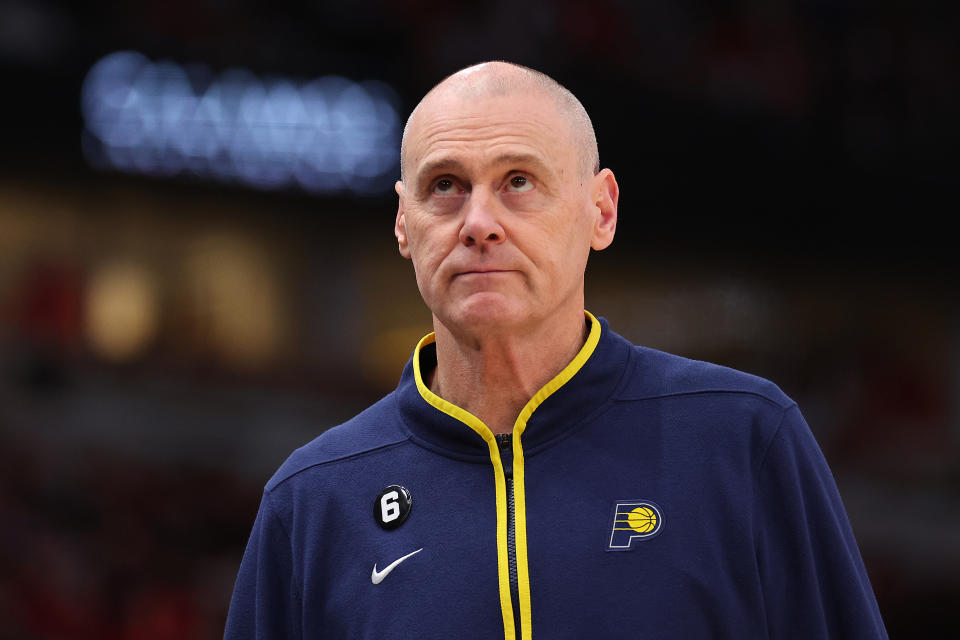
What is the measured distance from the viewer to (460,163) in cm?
191

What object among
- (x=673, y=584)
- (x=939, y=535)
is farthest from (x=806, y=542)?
(x=939, y=535)

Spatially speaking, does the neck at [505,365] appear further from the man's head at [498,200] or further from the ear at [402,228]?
the ear at [402,228]

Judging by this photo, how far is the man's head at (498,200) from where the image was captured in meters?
1.88

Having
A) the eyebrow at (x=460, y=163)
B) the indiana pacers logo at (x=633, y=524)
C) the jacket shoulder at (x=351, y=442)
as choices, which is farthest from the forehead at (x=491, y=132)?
the indiana pacers logo at (x=633, y=524)

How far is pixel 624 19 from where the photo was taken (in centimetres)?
966

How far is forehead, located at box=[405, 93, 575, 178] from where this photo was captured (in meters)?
1.91

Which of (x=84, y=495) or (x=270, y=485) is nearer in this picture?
(x=270, y=485)

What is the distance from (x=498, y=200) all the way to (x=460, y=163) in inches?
3.4

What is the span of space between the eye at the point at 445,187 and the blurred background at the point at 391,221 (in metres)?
6.09

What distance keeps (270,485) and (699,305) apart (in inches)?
345

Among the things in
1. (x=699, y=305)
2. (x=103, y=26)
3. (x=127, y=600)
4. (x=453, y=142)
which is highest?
(x=103, y=26)

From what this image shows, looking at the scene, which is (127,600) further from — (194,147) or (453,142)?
(453,142)

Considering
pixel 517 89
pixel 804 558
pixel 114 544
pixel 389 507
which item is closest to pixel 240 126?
pixel 114 544

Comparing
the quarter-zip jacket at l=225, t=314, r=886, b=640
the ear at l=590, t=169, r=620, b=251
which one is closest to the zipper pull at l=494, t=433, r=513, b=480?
the quarter-zip jacket at l=225, t=314, r=886, b=640
